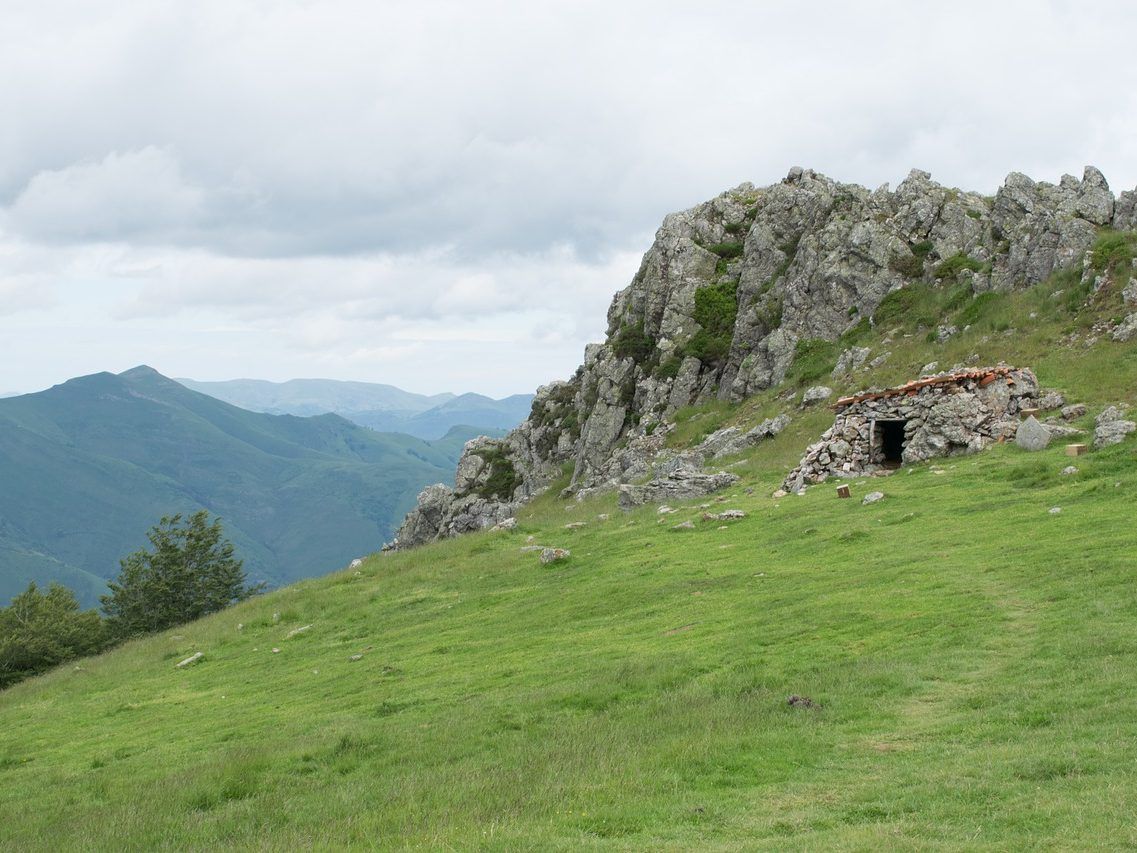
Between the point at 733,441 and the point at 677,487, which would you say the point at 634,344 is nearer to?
the point at 733,441

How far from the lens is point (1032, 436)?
34562mm

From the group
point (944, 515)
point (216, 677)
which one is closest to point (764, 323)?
point (944, 515)

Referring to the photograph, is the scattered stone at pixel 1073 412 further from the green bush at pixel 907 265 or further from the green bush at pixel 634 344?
the green bush at pixel 634 344

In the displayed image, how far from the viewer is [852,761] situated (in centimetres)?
1240

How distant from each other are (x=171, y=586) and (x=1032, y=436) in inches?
2923

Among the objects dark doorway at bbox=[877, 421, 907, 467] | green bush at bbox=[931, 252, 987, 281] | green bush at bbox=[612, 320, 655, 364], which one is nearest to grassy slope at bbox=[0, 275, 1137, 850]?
dark doorway at bbox=[877, 421, 907, 467]

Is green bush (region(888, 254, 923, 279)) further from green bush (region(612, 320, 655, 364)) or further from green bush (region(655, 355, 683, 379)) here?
green bush (region(612, 320, 655, 364))

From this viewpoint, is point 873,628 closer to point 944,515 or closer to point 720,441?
point 944,515

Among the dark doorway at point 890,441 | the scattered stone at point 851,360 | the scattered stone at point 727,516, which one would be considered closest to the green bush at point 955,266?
the scattered stone at point 851,360

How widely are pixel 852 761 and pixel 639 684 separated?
20.6 feet

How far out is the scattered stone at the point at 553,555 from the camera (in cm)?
3531

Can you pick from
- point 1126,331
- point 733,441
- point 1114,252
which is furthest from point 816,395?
point 1114,252

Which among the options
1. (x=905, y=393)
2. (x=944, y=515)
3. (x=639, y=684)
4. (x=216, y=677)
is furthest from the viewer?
(x=905, y=393)

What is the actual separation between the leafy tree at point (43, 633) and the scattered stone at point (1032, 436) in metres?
60.5
